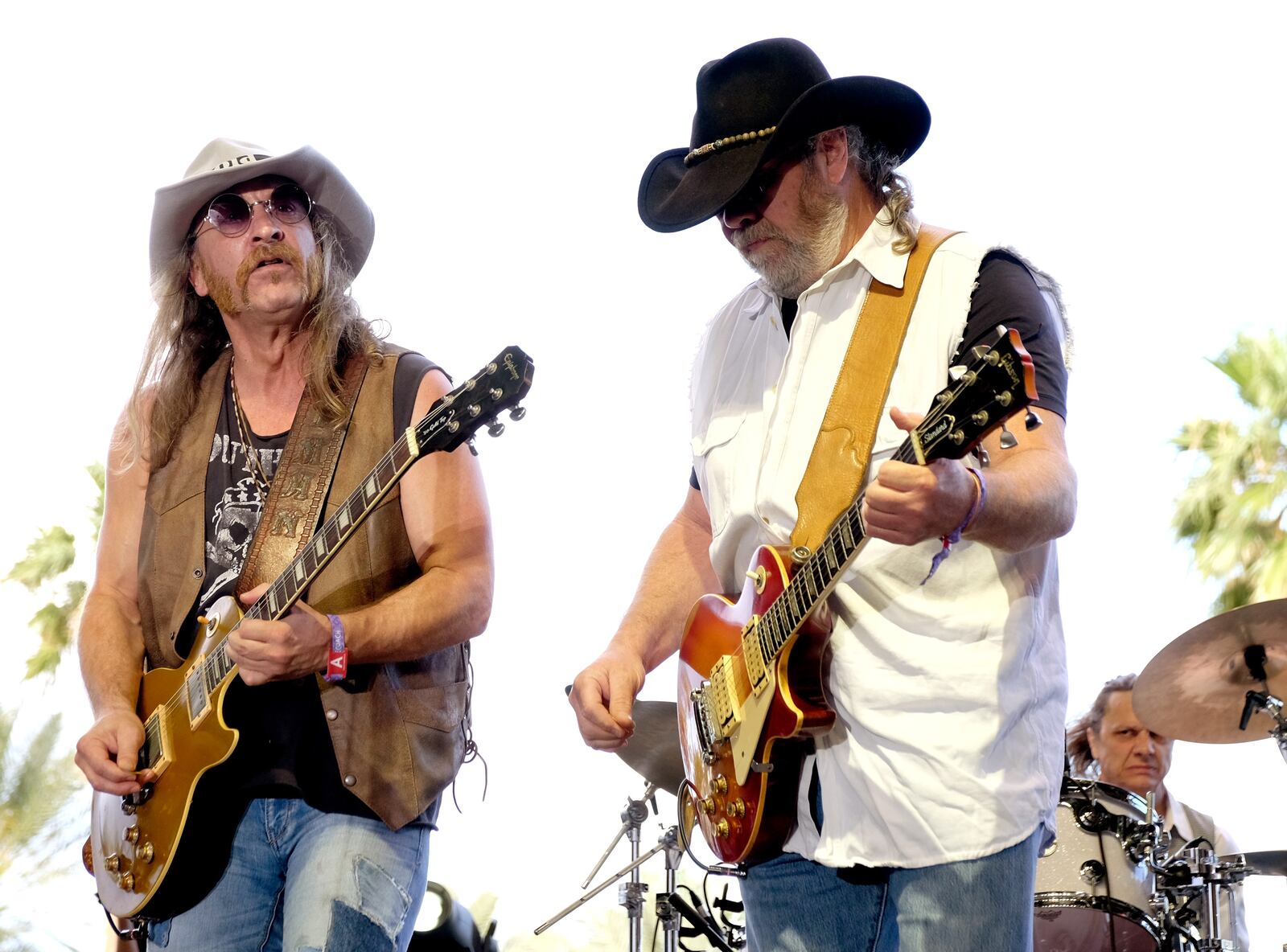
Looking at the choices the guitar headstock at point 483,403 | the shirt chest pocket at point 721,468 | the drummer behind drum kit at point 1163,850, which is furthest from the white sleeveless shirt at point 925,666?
the drummer behind drum kit at point 1163,850

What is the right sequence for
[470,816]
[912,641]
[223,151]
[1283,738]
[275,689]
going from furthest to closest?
[470,816] → [1283,738] → [223,151] → [275,689] → [912,641]

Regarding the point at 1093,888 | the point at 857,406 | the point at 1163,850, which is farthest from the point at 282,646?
the point at 1163,850

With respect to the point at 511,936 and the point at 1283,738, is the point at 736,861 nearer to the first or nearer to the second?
the point at 1283,738

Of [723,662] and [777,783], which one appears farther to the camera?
[723,662]

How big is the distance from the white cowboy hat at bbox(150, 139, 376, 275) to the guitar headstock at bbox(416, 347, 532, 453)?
80cm

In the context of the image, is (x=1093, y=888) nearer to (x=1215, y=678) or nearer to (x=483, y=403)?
(x=1215, y=678)

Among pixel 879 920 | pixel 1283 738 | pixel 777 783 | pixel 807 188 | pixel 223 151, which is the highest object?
pixel 223 151

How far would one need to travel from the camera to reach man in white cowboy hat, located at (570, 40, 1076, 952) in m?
2.06

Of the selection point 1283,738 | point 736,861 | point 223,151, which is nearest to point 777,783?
point 736,861

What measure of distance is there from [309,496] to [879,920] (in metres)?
1.39

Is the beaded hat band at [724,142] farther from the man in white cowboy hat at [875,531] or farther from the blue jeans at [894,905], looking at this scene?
the blue jeans at [894,905]

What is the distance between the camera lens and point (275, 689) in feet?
8.98

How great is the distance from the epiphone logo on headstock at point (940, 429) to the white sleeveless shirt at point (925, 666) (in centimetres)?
31

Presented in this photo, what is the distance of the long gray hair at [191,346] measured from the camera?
9.96ft
